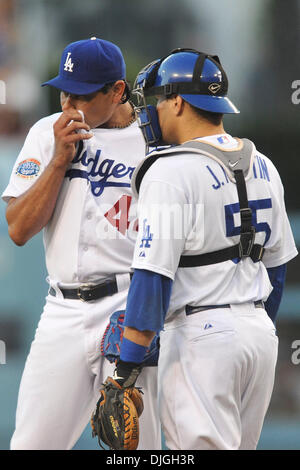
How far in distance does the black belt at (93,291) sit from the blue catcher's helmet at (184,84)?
2.09 feet

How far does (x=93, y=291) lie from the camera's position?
123 inches

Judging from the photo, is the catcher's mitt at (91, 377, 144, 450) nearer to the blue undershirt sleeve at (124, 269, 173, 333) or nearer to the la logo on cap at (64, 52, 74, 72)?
the blue undershirt sleeve at (124, 269, 173, 333)

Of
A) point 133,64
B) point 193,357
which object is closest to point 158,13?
point 133,64

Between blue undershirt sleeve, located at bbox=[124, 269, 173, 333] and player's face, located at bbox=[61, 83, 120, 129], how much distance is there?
0.89 m

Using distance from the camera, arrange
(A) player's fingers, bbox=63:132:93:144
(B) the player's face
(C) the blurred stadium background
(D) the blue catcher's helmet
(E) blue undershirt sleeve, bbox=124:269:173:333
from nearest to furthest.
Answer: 1. (E) blue undershirt sleeve, bbox=124:269:173:333
2. (D) the blue catcher's helmet
3. (A) player's fingers, bbox=63:132:93:144
4. (B) the player's face
5. (C) the blurred stadium background

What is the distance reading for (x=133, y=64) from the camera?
516 centimetres

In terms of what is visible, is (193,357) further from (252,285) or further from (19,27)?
(19,27)

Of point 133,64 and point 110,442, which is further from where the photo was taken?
point 133,64

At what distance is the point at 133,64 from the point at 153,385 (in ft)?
8.70

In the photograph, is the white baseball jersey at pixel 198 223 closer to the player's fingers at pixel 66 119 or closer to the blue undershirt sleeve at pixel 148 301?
the blue undershirt sleeve at pixel 148 301

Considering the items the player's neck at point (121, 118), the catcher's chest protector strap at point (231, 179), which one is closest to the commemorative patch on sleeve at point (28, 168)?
the player's neck at point (121, 118)

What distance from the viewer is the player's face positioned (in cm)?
316

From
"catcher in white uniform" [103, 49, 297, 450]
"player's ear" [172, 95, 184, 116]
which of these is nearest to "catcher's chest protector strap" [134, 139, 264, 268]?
"catcher in white uniform" [103, 49, 297, 450]

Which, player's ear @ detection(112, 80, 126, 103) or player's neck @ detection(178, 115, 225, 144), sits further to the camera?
player's ear @ detection(112, 80, 126, 103)
